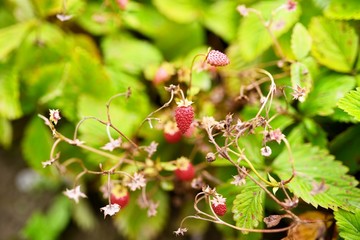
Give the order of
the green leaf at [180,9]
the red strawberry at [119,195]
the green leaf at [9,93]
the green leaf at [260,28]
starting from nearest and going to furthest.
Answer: the red strawberry at [119,195] < the green leaf at [260,28] < the green leaf at [9,93] < the green leaf at [180,9]

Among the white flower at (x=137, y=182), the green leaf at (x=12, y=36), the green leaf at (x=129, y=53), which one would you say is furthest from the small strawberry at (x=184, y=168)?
the green leaf at (x=12, y=36)

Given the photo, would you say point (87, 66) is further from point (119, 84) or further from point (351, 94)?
point (351, 94)

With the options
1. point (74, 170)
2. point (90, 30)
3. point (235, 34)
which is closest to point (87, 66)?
point (90, 30)

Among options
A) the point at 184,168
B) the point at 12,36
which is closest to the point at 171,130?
the point at 184,168

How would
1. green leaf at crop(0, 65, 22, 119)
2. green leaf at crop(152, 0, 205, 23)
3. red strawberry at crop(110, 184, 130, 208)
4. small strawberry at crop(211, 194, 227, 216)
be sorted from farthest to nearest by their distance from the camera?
1. green leaf at crop(152, 0, 205, 23)
2. green leaf at crop(0, 65, 22, 119)
3. red strawberry at crop(110, 184, 130, 208)
4. small strawberry at crop(211, 194, 227, 216)

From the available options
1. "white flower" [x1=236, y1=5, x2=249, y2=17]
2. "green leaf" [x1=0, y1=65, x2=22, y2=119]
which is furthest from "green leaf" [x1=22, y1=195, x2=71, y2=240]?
"white flower" [x1=236, y1=5, x2=249, y2=17]

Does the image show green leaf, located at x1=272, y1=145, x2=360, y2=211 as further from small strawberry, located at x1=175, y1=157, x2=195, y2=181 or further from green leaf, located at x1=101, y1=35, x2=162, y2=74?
green leaf, located at x1=101, y1=35, x2=162, y2=74

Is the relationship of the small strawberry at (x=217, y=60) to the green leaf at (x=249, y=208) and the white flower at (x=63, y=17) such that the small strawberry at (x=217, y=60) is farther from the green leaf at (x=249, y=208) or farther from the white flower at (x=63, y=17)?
the white flower at (x=63, y=17)
